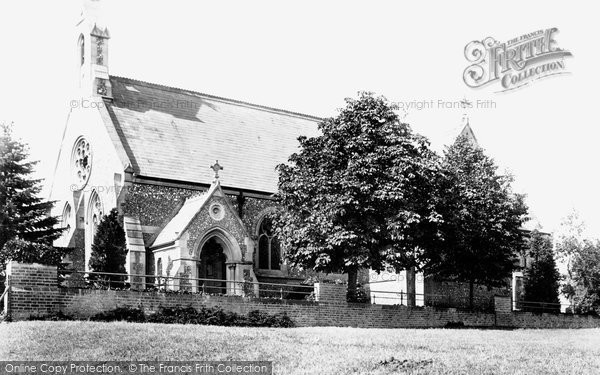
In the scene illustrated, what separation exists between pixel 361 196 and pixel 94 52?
1586 cm

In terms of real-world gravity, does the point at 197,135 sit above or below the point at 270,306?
above

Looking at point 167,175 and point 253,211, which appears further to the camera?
point 253,211

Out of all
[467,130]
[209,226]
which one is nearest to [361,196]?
[209,226]

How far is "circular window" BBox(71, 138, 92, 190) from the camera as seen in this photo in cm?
3628

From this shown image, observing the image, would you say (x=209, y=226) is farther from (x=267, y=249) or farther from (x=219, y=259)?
(x=267, y=249)

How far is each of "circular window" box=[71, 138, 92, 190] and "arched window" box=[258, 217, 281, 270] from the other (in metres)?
8.83

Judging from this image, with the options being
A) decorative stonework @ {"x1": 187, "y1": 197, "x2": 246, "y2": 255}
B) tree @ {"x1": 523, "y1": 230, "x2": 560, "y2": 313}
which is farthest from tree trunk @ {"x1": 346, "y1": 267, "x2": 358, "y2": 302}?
tree @ {"x1": 523, "y1": 230, "x2": 560, "y2": 313}

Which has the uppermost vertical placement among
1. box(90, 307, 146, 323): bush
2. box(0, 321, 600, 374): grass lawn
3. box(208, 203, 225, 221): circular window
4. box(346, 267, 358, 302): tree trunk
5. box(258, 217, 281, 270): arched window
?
box(208, 203, 225, 221): circular window

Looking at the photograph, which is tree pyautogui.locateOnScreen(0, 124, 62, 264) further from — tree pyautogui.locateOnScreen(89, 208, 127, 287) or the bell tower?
the bell tower

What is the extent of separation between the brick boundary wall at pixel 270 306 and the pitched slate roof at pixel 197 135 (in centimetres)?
1033

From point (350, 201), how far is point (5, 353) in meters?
15.7

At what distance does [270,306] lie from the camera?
26.1m

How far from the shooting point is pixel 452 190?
107ft

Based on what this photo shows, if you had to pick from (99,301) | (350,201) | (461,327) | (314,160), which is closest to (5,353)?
(99,301)
